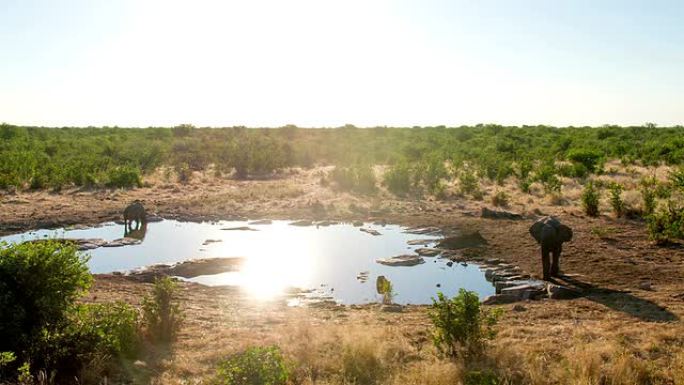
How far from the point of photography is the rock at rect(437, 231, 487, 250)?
52.1 feet

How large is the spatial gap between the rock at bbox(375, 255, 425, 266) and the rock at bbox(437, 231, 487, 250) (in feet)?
4.62

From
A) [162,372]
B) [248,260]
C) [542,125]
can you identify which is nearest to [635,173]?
[248,260]

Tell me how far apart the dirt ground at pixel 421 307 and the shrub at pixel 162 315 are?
27 centimetres

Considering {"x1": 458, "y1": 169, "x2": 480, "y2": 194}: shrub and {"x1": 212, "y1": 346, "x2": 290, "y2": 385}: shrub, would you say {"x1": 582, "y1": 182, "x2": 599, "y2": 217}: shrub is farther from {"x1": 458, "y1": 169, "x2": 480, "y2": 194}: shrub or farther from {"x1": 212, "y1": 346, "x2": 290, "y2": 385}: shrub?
{"x1": 212, "y1": 346, "x2": 290, "y2": 385}: shrub

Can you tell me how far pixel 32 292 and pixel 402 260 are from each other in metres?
9.43

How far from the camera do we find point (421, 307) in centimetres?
1089

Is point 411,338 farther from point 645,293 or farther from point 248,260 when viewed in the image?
point 248,260

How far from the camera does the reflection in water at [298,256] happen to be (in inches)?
499

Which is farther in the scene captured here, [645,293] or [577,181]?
[577,181]

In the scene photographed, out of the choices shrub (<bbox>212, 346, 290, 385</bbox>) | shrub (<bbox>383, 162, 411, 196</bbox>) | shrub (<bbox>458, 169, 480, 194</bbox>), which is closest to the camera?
shrub (<bbox>212, 346, 290, 385</bbox>)

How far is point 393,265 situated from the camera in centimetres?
1454

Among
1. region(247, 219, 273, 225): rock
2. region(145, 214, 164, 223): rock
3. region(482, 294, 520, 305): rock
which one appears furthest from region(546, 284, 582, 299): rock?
region(145, 214, 164, 223): rock

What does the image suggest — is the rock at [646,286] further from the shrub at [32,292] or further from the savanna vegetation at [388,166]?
the shrub at [32,292]

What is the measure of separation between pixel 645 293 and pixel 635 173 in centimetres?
2002
